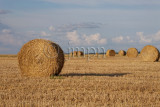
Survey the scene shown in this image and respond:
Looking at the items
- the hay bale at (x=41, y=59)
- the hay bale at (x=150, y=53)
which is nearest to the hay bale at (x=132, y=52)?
the hay bale at (x=150, y=53)

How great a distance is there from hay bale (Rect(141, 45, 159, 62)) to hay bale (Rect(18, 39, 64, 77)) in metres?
18.0

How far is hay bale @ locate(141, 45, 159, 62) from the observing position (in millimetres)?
28694

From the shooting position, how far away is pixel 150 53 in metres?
28.9

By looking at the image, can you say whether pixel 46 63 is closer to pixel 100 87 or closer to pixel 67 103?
pixel 100 87

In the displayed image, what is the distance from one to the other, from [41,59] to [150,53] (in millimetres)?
18792

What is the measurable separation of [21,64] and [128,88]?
6.53 meters

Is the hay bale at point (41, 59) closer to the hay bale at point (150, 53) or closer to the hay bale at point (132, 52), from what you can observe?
the hay bale at point (150, 53)

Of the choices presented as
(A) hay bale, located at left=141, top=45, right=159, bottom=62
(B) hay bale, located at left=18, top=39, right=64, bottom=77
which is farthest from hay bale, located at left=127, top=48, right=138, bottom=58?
(B) hay bale, located at left=18, top=39, right=64, bottom=77

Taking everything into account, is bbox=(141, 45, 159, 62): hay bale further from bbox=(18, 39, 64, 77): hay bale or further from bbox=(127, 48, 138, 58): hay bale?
bbox=(18, 39, 64, 77): hay bale

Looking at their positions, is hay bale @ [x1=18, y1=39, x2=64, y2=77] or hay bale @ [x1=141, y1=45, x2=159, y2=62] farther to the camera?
hay bale @ [x1=141, y1=45, x2=159, y2=62]

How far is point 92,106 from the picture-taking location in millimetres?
6430

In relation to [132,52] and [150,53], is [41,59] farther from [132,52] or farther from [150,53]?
[132,52]

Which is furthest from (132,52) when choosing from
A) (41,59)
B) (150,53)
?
(41,59)

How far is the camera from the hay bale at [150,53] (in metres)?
28.7
